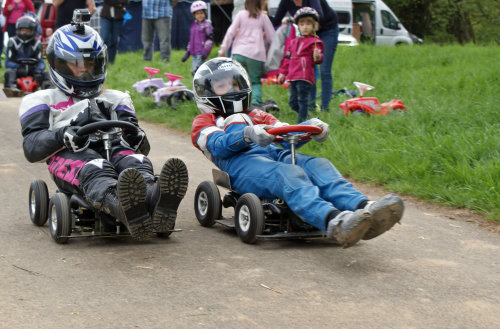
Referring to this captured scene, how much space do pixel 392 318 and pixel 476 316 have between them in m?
0.42

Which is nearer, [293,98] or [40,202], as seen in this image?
[40,202]

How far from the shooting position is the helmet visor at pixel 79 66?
16.9 ft

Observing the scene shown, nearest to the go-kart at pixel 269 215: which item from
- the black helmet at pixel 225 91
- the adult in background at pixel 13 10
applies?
the black helmet at pixel 225 91

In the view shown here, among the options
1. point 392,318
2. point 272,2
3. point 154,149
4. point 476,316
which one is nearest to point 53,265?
point 392,318

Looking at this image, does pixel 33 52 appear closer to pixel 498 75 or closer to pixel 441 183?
pixel 498 75

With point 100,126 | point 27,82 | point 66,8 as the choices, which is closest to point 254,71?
point 66,8

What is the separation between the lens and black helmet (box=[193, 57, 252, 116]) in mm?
5578

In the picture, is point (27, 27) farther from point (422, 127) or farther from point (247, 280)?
point (247, 280)

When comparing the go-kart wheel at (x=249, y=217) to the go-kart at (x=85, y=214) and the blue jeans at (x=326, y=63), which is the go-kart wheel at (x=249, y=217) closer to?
the go-kart at (x=85, y=214)

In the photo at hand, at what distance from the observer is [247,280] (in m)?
4.14

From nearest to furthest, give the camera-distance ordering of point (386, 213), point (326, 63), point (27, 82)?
point (386, 213)
point (326, 63)
point (27, 82)

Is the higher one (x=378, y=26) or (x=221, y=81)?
(x=378, y=26)

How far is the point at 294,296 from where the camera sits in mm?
3873

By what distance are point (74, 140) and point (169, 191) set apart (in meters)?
0.80
